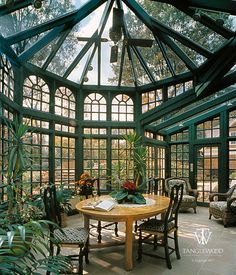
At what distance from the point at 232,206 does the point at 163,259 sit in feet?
8.30

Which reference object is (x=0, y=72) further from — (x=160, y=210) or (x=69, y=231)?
(x=160, y=210)

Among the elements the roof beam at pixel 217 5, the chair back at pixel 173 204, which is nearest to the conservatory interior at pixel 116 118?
the roof beam at pixel 217 5

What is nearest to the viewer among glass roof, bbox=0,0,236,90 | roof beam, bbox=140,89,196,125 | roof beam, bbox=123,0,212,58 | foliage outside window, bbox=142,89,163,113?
glass roof, bbox=0,0,236,90

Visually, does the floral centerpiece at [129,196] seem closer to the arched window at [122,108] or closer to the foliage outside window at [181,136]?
the arched window at [122,108]

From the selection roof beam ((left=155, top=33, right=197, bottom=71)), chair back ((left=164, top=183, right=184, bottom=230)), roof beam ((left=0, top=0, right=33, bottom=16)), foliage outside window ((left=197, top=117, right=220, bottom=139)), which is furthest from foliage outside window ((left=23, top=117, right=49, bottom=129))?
foliage outside window ((left=197, top=117, right=220, bottom=139))

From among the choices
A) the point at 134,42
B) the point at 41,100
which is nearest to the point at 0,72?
the point at 41,100

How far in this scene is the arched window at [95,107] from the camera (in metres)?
6.45

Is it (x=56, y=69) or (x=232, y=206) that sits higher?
(x=56, y=69)

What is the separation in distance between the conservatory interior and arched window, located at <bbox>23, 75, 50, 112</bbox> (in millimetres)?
31

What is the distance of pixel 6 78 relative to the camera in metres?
4.08

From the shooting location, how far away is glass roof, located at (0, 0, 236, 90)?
12.1ft

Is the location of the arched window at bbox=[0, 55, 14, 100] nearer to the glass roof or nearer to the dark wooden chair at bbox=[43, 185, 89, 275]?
the glass roof

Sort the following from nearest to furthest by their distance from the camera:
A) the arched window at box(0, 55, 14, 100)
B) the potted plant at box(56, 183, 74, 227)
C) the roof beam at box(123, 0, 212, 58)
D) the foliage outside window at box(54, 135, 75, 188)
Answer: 1. the arched window at box(0, 55, 14, 100)
2. the roof beam at box(123, 0, 212, 58)
3. the potted plant at box(56, 183, 74, 227)
4. the foliage outside window at box(54, 135, 75, 188)

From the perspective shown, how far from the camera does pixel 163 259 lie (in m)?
3.36
